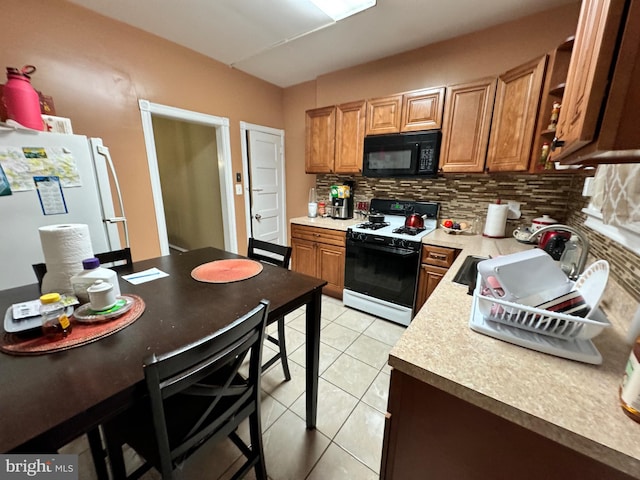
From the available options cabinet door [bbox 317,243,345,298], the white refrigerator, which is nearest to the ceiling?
the white refrigerator

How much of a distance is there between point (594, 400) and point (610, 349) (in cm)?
30

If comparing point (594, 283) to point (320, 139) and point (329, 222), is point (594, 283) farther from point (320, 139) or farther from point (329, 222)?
point (320, 139)

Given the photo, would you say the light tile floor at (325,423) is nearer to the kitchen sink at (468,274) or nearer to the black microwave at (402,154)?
the kitchen sink at (468,274)

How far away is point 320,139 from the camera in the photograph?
2.90 metres

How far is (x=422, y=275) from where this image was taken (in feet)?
7.09

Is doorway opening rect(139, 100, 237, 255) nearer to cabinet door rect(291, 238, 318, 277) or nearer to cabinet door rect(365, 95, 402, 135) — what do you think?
cabinet door rect(291, 238, 318, 277)

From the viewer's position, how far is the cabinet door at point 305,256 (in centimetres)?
288

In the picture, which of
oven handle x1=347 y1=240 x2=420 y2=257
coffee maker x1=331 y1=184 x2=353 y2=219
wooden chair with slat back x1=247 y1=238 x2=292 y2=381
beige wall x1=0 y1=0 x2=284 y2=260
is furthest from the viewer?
coffee maker x1=331 y1=184 x2=353 y2=219

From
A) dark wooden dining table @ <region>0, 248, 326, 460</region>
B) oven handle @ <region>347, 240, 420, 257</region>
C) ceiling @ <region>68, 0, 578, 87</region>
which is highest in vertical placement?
ceiling @ <region>68, 0, 578, 87</region>

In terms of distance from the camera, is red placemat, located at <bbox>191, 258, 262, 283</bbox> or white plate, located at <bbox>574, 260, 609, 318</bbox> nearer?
white plate, located at <bbox>574, 260, 609, 318</bbox>

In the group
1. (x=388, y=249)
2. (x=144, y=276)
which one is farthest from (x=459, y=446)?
(x=388, y=249)

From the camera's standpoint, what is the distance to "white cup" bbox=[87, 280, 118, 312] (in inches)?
35.2

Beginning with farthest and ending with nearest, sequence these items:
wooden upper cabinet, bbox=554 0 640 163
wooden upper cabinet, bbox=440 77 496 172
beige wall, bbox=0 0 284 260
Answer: wooden upper cabinet, bbox=440 77 496 172, beige wall, bbox=0 0 284 260, wooden upper cabinet, bbox=554 0 640 163

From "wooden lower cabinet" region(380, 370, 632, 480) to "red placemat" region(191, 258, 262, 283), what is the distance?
2.99 ft
